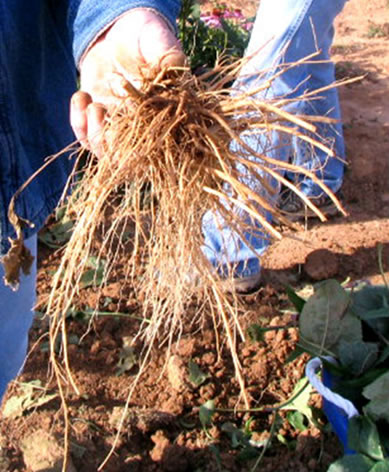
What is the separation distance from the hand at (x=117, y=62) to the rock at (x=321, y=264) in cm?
141

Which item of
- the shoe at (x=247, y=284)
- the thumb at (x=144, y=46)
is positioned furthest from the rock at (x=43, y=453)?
the thumb at (x=144, y=46)

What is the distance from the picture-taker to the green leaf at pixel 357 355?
1.53 metres

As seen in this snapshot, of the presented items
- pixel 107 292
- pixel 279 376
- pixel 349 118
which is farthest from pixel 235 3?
pixel 279 376

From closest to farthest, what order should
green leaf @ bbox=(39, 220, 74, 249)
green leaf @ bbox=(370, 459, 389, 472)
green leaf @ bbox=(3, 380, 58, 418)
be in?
green leaf @ bbox=(370, 459, 389, 472) < green leaf @ bbox=(3, 380, 58, 418) < green leaf @ bbox=(39, 220, 74, 249)

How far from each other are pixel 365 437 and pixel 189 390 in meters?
0.67

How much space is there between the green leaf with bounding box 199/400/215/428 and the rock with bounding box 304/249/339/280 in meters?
0.81

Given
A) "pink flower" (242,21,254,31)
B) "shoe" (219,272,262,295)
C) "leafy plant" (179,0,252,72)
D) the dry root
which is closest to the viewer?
the dry root

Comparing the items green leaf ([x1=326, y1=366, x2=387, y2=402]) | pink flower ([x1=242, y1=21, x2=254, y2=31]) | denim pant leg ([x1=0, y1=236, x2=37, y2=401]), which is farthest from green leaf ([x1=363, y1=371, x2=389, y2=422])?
pink flower ([x1=242, y1=21, x2=254, y2=31])

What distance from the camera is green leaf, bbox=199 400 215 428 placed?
5.77 ft

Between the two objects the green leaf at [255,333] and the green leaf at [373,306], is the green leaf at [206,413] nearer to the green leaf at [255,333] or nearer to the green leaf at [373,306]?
the green leaf at [255,333]

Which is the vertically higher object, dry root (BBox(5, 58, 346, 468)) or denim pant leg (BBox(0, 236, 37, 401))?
dry root (BBox(5, 58, 346, 468))

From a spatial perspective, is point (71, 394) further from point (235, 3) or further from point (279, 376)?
point (235, 3)

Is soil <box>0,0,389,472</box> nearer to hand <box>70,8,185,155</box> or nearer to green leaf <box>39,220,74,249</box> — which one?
green leaf <box>39,220,74,249</box>

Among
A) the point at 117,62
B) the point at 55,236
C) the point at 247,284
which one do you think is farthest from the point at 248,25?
the point at 117,62
